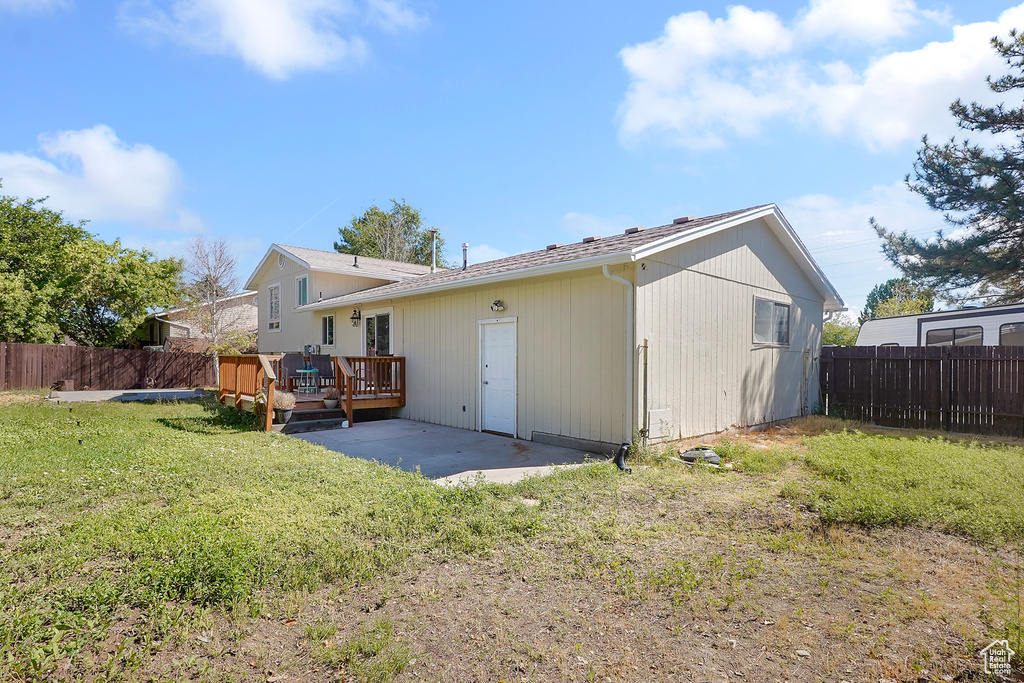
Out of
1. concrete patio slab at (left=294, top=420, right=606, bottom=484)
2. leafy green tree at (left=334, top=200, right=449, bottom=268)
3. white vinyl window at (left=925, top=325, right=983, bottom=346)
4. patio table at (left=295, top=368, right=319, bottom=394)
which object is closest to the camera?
concrete patio slab at (left=294, top=420, right=606, bottom=484)

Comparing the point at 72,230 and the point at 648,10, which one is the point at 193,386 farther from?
the point at 648,10

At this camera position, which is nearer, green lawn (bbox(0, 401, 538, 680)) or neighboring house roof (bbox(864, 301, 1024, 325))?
green lawn (bbox(0, 401, 538, 680))

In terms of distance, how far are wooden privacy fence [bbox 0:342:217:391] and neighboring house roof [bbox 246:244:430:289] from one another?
4689 millimetres

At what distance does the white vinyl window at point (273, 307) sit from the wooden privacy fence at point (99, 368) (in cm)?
441

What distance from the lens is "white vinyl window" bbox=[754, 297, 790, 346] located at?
980cm

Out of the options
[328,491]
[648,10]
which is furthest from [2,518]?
[648,10]

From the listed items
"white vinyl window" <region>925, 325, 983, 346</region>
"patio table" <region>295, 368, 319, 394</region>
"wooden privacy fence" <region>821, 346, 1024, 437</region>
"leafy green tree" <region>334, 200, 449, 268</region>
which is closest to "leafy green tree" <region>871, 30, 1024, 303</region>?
"white vinyl window" <region>925, 325, 983, 346</region>

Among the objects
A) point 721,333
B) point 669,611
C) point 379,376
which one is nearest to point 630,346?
point 721,333

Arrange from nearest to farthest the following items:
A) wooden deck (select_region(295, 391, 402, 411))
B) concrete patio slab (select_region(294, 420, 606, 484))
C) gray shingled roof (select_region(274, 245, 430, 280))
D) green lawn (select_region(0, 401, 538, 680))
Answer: green lawn (select_region(0, 401, 538, 680))
concrete patio slab (select_region(294, 420, 606, 484))
wooden deck (select_region(295, 391, 402, 411))
gray shingled roof (select_region(274, 245, 430, 280))

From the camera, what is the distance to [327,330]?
1468 centimetres

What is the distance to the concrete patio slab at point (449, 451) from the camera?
20.9 feet

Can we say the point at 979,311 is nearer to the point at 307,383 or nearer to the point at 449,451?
the point at 449,451

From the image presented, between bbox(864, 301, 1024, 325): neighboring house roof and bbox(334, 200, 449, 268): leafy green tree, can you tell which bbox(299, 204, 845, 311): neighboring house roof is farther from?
bbox(334, 200, 449, 268): leafy green tree

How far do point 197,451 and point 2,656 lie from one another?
16.5 feet
